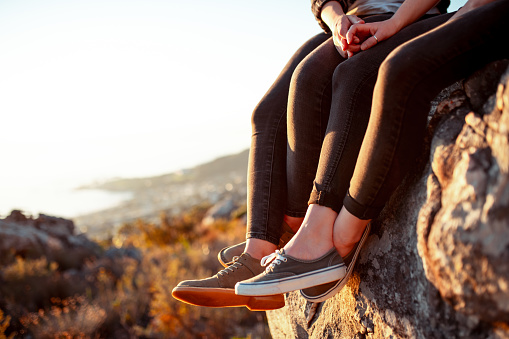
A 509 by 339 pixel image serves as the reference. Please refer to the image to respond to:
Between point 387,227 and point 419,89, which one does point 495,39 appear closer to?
point 419,89

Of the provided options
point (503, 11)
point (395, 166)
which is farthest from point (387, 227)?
point (503, 11)

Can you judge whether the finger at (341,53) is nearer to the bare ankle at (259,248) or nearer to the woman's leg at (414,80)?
the woman's leg at (414,80)

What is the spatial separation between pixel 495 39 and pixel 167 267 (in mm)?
4934

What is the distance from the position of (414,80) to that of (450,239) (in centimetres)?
53

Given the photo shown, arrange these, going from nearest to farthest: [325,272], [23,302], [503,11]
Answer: [503,11]
[325,272]
[23,302]

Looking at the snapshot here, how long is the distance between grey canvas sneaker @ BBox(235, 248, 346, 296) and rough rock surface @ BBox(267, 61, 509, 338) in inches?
6.7

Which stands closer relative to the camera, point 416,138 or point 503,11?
point 503,11

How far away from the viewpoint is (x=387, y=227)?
1.38 metres

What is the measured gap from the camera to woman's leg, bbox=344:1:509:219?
1130 millimetres

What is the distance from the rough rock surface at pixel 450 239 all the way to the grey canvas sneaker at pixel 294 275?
17cm

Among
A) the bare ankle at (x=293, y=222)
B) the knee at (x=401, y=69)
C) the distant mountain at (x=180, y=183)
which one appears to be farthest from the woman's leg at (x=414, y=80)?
the distant mountain at (x=180, y=183)

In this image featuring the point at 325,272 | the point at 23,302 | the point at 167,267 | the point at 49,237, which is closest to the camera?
the point at 325,272

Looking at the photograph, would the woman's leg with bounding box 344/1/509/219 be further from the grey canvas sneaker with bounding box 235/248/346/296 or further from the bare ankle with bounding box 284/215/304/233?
the bare ankle with bounding box 284/215/304/233

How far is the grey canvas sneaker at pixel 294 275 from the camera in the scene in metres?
1.35
